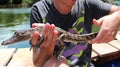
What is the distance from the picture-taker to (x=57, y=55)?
2.86 m

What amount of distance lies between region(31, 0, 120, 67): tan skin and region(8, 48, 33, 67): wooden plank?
1.11 metres

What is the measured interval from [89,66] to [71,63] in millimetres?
297

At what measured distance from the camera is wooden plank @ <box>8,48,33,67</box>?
411 centimetres

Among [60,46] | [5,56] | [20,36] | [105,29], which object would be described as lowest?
[5,56]

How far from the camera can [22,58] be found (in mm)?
4336

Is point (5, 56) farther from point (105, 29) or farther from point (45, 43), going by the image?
point (105, 29)

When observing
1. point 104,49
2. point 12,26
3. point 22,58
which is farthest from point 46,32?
point 12,26

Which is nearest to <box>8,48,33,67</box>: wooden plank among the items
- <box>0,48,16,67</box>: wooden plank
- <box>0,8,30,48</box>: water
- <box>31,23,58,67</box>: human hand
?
<box>0,48,16,67</box>: wooden plank

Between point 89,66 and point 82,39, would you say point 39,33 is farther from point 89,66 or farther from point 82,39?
point 89,66

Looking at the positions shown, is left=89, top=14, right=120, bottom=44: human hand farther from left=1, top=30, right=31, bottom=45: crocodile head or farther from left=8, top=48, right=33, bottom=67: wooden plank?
left=8, top=48, right=33, bottom=67: wooden plank

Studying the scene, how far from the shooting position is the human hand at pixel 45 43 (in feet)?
8.82

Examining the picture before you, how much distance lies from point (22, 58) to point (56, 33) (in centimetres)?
168

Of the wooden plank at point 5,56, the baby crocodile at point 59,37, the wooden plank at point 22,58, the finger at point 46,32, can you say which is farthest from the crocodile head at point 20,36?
the wooden plank at point 5,56

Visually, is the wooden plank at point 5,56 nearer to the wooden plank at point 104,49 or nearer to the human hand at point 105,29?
the wooden plank at point 104,49
